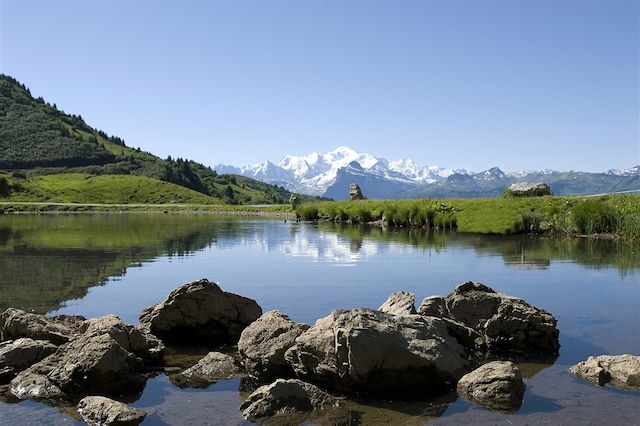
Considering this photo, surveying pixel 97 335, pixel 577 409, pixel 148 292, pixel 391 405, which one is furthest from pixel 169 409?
pixel 148 292

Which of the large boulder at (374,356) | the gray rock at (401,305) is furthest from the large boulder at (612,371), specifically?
the gray rock at (401,305)

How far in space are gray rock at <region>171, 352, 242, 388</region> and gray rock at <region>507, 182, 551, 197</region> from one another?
66.1 metres

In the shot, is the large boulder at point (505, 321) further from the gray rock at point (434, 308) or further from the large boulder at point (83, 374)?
the large boulder at point (83, 374)

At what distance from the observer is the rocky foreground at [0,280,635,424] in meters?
12.4

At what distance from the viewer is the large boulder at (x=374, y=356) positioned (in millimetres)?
12727

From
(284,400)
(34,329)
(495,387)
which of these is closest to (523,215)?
(495,387)

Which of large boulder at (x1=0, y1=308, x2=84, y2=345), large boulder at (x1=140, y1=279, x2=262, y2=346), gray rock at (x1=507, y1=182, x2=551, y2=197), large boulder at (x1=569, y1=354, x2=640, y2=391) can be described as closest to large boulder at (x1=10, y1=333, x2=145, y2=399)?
large boulder at (x1=0, y1=308, x2=84, y2=345)

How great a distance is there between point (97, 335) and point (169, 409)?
316cm

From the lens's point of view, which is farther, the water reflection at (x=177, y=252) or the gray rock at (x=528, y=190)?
the gray rock at (x=528, y=190)

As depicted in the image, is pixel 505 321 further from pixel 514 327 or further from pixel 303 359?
pixel 303 359

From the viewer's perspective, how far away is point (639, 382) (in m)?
13.0

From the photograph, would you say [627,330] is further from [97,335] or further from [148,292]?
[148,292]

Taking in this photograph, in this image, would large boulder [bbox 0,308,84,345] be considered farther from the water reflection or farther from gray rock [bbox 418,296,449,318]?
gray rock [bbox 418,296,449,318]

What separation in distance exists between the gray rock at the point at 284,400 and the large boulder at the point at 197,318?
574 centimetres
